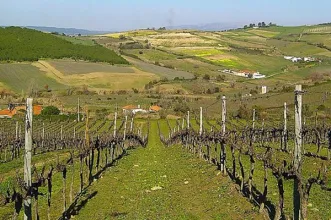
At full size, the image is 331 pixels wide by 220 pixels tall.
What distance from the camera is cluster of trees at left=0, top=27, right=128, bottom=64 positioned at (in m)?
134

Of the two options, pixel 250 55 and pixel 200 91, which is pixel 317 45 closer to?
pixel 250 55

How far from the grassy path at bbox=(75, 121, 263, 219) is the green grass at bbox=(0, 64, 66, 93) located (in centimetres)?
7835

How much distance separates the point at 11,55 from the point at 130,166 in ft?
363

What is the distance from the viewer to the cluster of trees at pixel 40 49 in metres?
134

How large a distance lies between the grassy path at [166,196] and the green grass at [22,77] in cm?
7835

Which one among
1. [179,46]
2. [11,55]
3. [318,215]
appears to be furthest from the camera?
[179,46]

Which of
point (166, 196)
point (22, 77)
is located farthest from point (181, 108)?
point (166, 196)

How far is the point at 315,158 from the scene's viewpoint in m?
29.5

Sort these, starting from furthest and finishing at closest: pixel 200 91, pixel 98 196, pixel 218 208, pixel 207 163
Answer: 1. pixel 200 91
2. pixel 207 163
3. pixel 98 196
4. pixel 218 208

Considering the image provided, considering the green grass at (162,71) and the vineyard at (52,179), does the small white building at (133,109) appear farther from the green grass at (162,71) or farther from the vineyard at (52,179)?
the vineyard at (52,179)

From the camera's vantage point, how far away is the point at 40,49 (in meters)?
144

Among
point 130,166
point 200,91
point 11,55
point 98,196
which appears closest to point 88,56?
point 11,55

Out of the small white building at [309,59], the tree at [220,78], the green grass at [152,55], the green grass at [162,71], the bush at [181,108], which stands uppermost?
the green grass at [152,55]

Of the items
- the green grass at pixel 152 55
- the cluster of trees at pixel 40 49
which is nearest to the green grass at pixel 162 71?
the cluster of trees at pixel 40 49
